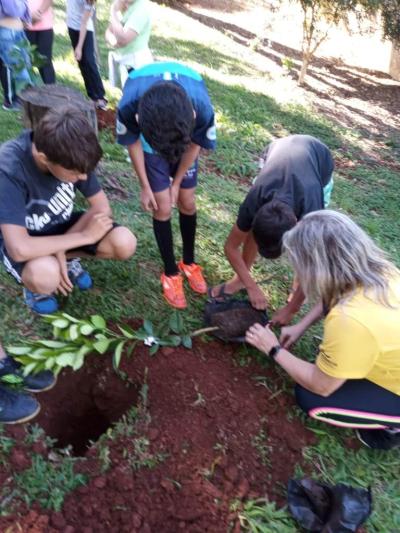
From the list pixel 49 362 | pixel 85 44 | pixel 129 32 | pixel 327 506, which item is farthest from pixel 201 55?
pixel 327 506

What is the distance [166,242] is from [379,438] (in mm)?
1512

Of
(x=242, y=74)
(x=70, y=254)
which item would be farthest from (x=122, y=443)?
(x=242, y=74)

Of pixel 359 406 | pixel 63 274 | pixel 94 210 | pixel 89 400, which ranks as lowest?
pixel 89 400

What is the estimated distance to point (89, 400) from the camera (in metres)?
2.46

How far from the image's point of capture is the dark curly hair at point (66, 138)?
1983mm

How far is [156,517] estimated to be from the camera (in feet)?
6.18

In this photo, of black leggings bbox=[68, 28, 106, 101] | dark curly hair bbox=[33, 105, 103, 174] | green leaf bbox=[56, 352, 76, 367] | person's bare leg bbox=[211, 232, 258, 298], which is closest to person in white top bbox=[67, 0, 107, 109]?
black leggings bbox=[68, 28, 106, 101]

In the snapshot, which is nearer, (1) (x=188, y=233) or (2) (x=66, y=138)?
(2) (x=66, y=138)

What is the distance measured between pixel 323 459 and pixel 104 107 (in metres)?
4.30

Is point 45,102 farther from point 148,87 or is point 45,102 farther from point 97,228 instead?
point 97,228

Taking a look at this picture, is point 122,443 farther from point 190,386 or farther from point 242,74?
point 242,74

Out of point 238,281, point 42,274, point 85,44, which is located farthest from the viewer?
point 85,44

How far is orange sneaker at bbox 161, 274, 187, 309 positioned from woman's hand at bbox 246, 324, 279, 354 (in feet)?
2.03

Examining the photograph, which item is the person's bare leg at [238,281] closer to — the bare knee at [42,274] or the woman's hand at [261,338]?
the woman's hand at [261,338]
